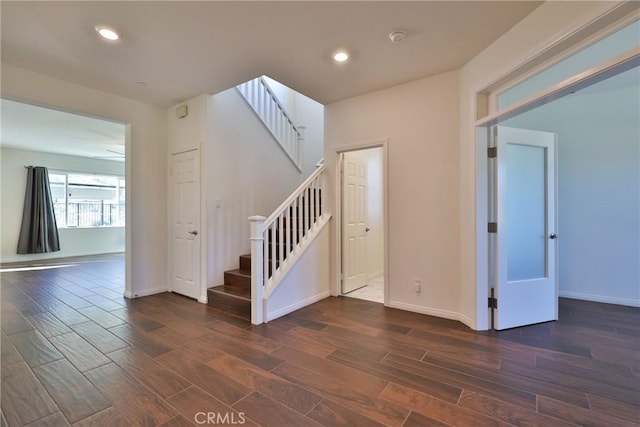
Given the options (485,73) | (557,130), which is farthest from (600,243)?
(485,73)

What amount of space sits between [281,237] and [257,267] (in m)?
0.47

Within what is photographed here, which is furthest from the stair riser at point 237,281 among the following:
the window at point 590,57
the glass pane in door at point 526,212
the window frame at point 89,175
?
the window frame at point 89,175

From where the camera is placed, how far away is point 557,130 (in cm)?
394

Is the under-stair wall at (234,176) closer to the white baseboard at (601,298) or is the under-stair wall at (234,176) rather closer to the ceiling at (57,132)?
the ceiling at (57,132)

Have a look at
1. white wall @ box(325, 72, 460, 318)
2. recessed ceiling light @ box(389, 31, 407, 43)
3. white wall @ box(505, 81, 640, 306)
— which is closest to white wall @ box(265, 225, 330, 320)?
white wall @ box(325, 72, 460, 318)

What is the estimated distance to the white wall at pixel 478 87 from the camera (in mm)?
2047

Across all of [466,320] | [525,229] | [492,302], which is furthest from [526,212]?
[466,320]

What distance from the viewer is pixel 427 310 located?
3.28 m

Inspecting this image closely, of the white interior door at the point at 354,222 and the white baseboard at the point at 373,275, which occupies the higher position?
the white interior door at the point at 354,222

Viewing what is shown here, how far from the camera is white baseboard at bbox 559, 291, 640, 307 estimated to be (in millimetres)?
3544

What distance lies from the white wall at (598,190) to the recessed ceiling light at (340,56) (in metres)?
2.51

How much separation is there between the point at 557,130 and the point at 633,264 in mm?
1948

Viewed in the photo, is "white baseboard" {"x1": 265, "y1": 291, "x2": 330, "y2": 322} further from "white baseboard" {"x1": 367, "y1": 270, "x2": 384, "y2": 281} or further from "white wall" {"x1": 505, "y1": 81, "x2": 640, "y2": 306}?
"white wall" {"x1": 505, "y1": 81, "x2": 640, "y2": 306}

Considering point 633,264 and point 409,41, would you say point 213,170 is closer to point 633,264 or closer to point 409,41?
point 409,41
